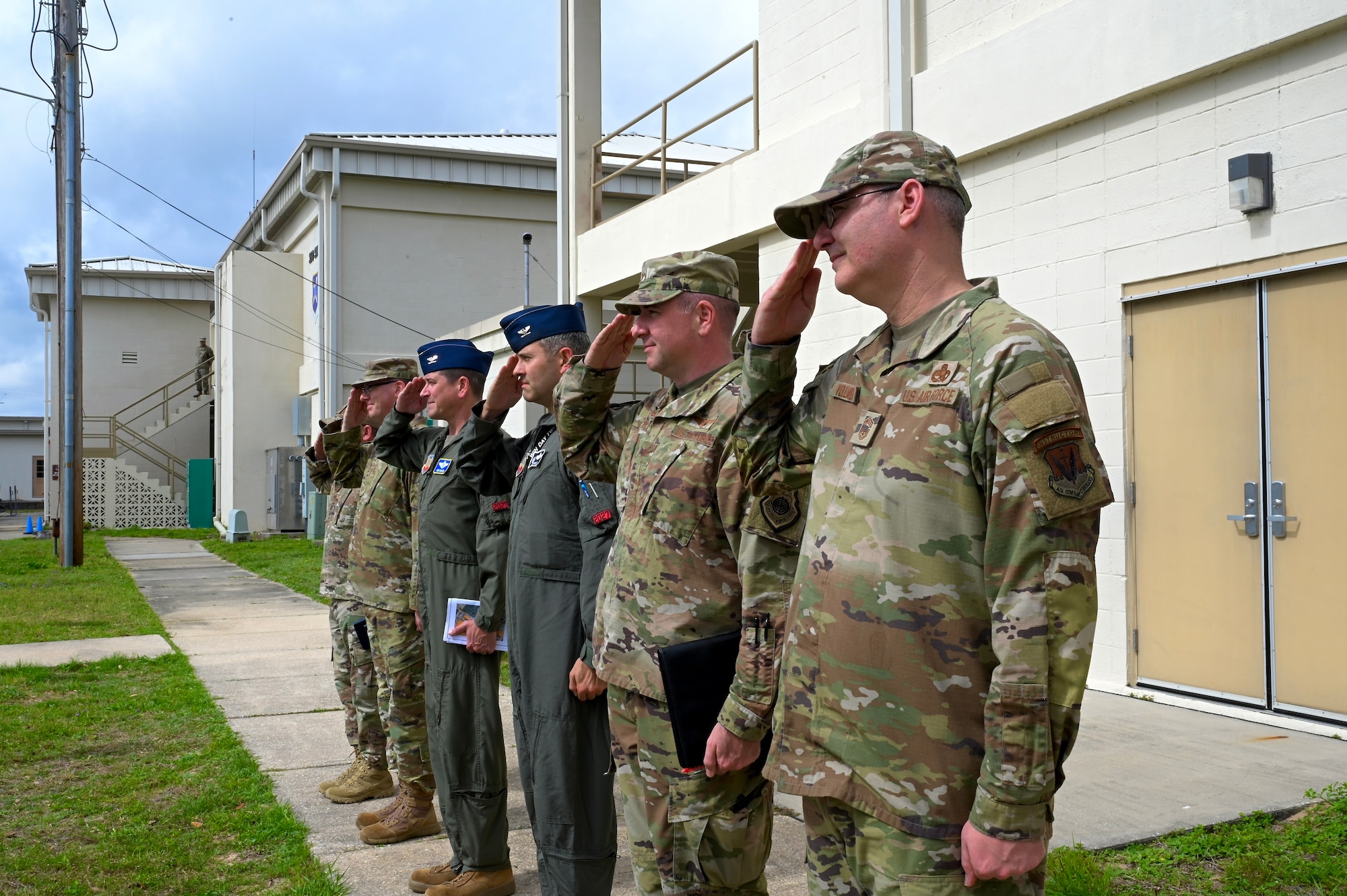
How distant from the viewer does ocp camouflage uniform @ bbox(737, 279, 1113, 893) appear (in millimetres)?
1752

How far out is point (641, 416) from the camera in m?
3.19

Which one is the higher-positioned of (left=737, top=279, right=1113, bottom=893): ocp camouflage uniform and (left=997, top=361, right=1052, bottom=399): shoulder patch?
(left=997, top=361, right=1052, bottom=399): shoulder patch

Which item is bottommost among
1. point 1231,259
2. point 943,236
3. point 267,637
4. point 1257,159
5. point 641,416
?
point 267,637

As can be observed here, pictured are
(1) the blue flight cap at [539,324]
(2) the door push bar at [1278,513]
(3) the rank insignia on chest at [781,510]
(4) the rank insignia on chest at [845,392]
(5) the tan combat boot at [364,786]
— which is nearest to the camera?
(4) the rank insignia on chest at [845,392]

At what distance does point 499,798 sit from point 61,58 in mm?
19784

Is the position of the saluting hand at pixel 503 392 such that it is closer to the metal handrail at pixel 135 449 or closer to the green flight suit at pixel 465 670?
the green flight suit at pixel 465 670

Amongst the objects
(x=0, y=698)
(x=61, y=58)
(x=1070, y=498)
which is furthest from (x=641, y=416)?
(x=61, y=58)

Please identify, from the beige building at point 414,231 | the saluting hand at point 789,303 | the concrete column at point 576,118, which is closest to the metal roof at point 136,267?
the beige building at point 414,231

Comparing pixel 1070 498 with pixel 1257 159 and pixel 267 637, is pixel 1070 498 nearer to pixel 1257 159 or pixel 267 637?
pixel 1257 159

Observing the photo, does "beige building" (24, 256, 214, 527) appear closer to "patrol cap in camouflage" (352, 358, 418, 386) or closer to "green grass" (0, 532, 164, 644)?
"green grass" (0, 532, 164, 644)

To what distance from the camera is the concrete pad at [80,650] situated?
947 cm

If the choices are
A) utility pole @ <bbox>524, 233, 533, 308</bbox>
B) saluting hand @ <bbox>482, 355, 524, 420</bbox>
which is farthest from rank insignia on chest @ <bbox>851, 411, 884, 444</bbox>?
utility pole @ <bbox>524, 233, 533, 308</bbox>

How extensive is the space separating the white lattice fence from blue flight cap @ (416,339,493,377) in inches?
1149

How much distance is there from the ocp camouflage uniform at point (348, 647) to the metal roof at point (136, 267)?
3067 cm
